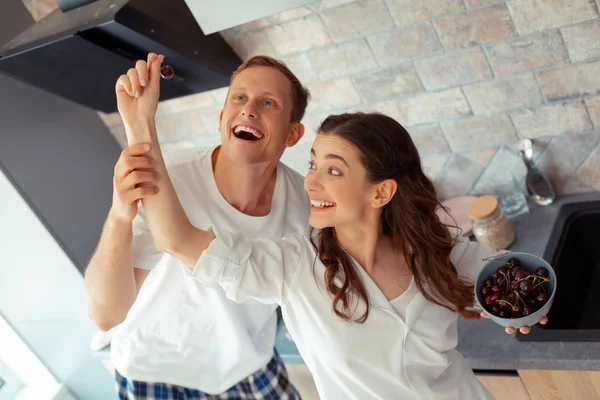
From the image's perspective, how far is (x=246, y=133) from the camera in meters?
1.59

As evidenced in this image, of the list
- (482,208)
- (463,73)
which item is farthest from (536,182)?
(463,73)

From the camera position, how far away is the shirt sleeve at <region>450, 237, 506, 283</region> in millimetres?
1525

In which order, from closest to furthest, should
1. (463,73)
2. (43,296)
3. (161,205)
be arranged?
(161,205)
(463,73)
(43,296)

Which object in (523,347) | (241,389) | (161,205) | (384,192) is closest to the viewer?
(161,205)

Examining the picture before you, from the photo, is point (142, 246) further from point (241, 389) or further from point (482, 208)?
point (482, 208)

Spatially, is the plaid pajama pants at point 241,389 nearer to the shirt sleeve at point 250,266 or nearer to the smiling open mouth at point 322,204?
the shirt sleeve at point 250,266

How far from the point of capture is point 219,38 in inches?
80.1

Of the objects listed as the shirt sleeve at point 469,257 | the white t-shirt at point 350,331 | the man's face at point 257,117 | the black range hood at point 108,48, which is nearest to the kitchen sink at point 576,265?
the shirt sleeve at point 469,257

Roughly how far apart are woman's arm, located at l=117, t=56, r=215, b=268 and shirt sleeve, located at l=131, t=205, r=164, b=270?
173 millimetres

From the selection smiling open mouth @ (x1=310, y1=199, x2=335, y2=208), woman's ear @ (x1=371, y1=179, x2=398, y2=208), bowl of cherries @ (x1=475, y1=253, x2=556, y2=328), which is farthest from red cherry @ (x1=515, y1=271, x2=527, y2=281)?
smiling open mouth @ (x1=310, y1=199, x2=335, y2=208)

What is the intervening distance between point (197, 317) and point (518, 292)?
791 mm

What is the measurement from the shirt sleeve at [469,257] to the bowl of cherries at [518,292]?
122mm

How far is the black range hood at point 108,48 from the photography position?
5.38ft

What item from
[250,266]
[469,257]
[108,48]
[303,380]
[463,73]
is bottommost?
[303,380]
